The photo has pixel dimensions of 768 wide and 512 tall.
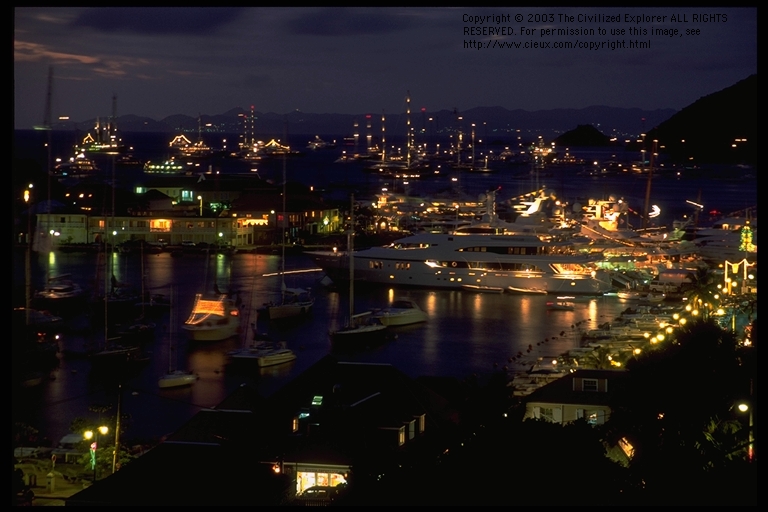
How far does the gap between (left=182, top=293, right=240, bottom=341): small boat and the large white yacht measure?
9.05 ft

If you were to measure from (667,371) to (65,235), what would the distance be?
10581 millimetres

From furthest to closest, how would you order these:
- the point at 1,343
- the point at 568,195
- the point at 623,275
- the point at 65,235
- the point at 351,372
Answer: the point at 568,195 → the point at 65,235 → the point at 623,275 → the point at 351,372 → the point at 1,343

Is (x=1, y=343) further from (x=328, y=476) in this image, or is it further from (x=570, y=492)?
(x=328, y=476)

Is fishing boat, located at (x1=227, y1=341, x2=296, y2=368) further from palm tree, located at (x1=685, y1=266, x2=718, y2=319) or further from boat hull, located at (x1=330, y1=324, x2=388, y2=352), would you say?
palm tree, located at (x1=685, y1=266, x2=718, y2=319)

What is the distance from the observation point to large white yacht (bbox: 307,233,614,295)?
33.1 feet

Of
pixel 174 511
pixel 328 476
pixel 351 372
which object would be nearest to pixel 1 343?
pixel 174 511

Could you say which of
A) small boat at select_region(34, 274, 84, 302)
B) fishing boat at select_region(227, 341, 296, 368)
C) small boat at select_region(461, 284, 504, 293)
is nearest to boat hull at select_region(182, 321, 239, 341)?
fishing boat at select_region(227, 341, 296, 368)

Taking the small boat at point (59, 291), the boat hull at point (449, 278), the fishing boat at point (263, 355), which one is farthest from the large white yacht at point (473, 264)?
the fishing boat at point (263, 355)

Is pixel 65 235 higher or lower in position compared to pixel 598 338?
higher

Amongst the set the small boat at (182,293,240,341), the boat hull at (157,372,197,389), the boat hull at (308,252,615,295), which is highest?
the boat hull at (308,252,615,295)

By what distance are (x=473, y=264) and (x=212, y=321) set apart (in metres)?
3.73

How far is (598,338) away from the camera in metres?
6.82

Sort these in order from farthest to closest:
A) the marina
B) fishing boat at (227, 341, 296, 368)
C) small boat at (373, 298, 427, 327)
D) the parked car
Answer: small boat at (373, 298, 427, 327) → fishing boat at (227, 341, 296, 368) → the marina → the parked car

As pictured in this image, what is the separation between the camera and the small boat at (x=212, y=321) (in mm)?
7102
